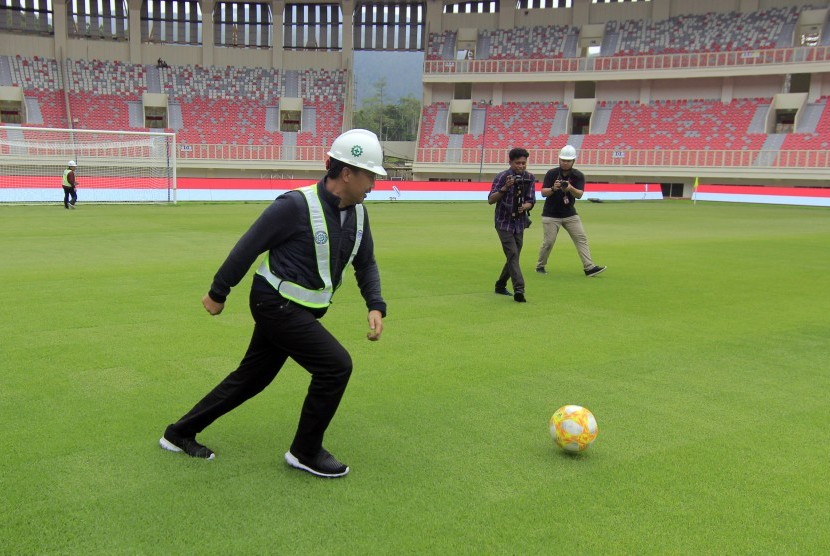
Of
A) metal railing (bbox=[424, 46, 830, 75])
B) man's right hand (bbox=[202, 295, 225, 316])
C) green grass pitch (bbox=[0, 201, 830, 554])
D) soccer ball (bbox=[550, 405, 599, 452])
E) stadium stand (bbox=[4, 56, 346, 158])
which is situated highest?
metal railing (bbox=[424, 46, 830, 75])

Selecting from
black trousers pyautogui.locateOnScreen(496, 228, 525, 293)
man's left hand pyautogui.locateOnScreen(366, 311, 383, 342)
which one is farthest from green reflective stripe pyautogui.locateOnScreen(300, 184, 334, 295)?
black trousers pyautogui.locateOnScreen(496, 228, 525, 293)

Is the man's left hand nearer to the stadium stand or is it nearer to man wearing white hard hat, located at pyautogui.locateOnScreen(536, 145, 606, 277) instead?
man wearing white hard hat, located at pyautogui.locateOnScreen(536, 145, 606, 277)

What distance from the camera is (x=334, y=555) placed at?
10.3ft

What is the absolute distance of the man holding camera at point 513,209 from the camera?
936 cm

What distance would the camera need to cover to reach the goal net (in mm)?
27266

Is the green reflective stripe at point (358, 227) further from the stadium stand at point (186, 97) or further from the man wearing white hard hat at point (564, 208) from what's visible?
the stadium stand at point (186, 97)

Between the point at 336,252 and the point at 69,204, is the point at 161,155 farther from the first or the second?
the point at 336,252

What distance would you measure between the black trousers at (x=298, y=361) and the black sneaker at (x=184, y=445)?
266mm

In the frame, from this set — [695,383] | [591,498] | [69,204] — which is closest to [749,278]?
[695,383]

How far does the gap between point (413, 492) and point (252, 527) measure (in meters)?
0.86

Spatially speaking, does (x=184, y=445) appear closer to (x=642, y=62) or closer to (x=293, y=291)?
(x=293, y=291)

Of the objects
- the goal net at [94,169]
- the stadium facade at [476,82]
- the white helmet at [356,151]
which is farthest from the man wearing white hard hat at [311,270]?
the stadium facade at [476,82]

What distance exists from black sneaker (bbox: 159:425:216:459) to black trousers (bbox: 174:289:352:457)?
27 cm

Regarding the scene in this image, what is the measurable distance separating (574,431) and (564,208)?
25.8 feet
